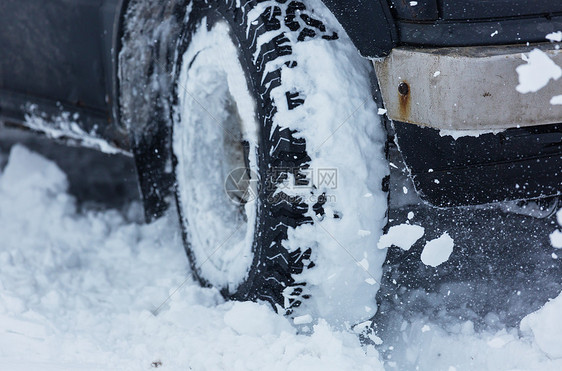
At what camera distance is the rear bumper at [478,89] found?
67.0 inches

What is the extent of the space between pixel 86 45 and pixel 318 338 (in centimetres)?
145

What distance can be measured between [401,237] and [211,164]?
0.82m

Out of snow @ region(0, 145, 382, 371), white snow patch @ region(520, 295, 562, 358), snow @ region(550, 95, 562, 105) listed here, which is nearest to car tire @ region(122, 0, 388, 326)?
snow @ region(0, 145, 382, 371)

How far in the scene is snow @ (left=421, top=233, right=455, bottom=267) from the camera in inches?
86.4

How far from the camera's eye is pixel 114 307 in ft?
8.78

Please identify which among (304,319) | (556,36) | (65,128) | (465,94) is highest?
(556,36)

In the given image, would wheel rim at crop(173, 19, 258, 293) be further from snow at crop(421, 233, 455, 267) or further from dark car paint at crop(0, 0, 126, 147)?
snow at crop(421, 233, 455, 267)

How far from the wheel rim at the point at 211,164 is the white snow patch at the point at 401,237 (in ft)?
1.57

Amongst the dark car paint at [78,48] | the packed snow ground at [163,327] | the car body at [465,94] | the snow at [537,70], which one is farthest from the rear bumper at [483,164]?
the packed snow ground at [163,327]

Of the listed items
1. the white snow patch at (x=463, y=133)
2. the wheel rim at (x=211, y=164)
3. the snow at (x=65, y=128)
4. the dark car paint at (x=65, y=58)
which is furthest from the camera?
the snow at (x=65, y=128)

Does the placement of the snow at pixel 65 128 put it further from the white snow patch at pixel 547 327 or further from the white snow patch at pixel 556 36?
the white snow patch at pixel 556 36

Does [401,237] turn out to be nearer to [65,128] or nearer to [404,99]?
[404,99]

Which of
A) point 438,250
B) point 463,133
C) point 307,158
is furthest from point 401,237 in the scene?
point 463,133

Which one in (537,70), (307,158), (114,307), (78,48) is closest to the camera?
(537,70)
